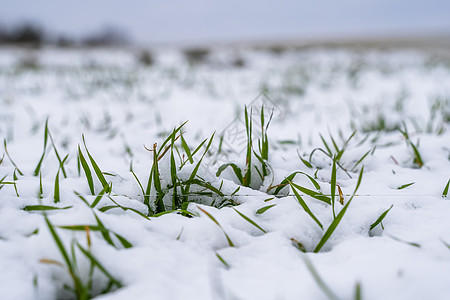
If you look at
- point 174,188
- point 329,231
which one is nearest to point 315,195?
point 329,231

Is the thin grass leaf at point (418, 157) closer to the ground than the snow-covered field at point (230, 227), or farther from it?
farther from it

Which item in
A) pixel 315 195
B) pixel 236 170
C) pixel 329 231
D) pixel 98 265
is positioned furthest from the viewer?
pixel 236 170

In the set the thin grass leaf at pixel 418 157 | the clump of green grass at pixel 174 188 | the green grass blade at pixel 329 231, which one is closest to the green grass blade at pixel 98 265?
the clump of green grass at pixel 174 188

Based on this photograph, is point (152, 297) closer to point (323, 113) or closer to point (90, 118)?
point (90, 118)

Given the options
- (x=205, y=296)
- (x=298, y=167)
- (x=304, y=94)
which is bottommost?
(x=205, y=296)

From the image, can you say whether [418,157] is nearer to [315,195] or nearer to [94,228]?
[315,195]

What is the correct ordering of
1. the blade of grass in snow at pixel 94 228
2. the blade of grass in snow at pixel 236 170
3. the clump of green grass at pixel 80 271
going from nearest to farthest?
the clump of green grass at pixel 80 271 < the blade of grass in snow at pixel 94 228 < the blade of grass in snow at pixel 236 170

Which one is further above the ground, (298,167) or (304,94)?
(304,94)

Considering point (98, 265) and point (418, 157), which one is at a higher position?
point (418, 157)

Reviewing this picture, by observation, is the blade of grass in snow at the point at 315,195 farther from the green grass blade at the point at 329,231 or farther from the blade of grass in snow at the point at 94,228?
the blade of grass in snow at the point at 94,228

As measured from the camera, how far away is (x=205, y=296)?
65 centimetres

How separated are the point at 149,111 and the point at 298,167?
205cm

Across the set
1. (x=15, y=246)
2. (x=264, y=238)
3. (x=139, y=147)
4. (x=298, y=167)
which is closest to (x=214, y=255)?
(x=264, y=238)

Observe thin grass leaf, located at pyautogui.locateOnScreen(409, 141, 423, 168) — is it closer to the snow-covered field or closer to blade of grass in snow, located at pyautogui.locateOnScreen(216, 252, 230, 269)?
the snow-covered field
